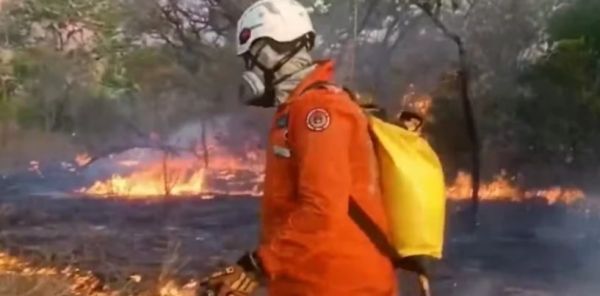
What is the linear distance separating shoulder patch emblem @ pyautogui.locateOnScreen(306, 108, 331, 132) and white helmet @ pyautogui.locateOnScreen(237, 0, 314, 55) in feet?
0.78

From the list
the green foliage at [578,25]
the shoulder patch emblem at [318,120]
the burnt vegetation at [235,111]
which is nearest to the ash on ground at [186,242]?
the burnt vegetation at [235,111]

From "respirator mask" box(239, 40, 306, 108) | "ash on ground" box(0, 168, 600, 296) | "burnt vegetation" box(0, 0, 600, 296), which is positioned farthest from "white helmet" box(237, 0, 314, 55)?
"ash on ground" box(0, 168, 600, 296)

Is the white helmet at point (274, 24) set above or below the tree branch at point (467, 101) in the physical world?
above

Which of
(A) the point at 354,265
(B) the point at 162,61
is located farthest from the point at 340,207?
(B) the point at 162,61

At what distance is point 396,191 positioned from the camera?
2094 millimetres

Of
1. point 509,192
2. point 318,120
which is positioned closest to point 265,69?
point 318,120

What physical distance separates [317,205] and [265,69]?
1.12 ft

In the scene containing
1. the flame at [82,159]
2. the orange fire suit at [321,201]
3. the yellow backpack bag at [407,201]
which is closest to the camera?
the orange fire suit at [321,201]

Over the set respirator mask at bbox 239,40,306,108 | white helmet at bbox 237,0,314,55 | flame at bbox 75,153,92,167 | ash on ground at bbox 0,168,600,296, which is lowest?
ash on ground at bbox 0,168,600,296

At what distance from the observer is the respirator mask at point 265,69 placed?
2176 mm

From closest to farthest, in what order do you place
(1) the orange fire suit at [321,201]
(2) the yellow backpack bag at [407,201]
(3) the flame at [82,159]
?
(1) the orange fire suit at [321,201]
(2) the yellow backpack bag at [407,201]
(3) the flame at [82,159]

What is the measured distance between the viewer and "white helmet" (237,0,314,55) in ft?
7.16

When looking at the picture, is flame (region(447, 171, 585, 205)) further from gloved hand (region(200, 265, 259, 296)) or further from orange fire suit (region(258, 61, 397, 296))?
gloved hand (region(200, 265, 259, 296))

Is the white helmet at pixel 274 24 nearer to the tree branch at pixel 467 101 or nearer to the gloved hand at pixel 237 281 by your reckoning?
the gloved hand at pixel 237 281
